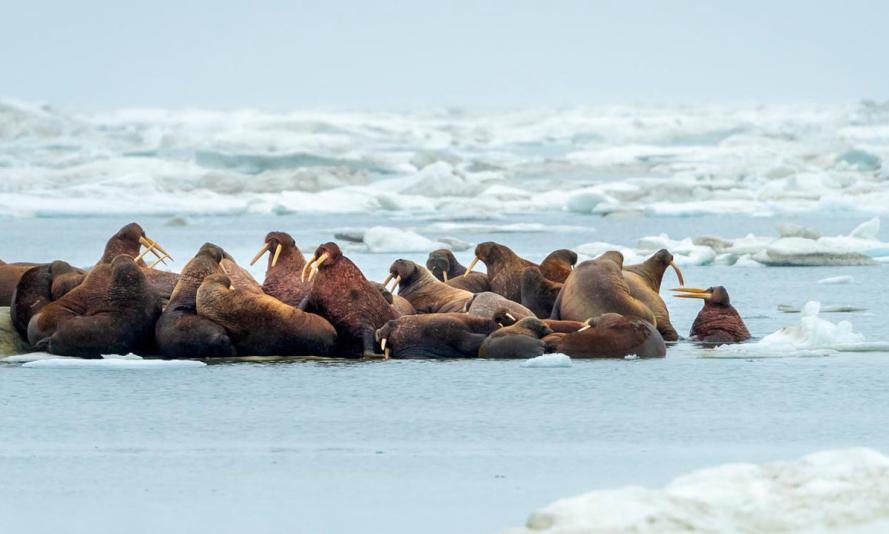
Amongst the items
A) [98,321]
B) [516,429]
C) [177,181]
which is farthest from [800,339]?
[177,181]

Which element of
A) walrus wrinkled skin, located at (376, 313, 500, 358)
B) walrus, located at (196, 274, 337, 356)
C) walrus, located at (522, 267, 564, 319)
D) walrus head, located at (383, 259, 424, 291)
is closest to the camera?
walrus, located at (196, 274, 337, 356)

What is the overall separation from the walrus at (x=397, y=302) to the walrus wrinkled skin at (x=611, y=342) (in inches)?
50.2

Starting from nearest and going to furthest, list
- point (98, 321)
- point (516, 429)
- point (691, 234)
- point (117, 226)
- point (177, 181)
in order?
point (516, 429)
point (98, 321)
point (691, 234)
point (117, 226)
point (177, 181)

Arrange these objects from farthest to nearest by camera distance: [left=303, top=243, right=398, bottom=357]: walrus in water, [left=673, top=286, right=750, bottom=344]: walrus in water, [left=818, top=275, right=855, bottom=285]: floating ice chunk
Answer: [left=818, top=275, right=855, bottom=285]: floating ice chunk < [left=673, top=286, right=750, bottom=344]: walrus in water < [left=303, top=243, right=398, bottom=357]: walrus in water

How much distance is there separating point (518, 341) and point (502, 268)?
2290mm

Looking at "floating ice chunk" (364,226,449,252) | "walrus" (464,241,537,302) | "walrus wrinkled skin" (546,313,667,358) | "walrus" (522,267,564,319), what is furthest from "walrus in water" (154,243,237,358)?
"floating ice chunk" (364,226,449,252)

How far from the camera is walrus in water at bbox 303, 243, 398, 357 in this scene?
11.0 meters

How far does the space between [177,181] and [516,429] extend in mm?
28237

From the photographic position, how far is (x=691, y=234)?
2430 centimetres

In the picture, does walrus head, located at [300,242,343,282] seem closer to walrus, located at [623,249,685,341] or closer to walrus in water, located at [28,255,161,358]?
walrus in water, located at [28,255,161,358]

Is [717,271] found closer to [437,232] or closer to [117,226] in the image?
[437,232]

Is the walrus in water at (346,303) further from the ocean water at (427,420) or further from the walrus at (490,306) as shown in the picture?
the walrus at (490,306)

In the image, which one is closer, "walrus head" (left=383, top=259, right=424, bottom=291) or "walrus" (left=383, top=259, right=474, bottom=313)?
"walrus" (left=383, top=259, right=474, bottom=313)

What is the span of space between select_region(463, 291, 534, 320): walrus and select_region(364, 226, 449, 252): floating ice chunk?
27.8 ft
